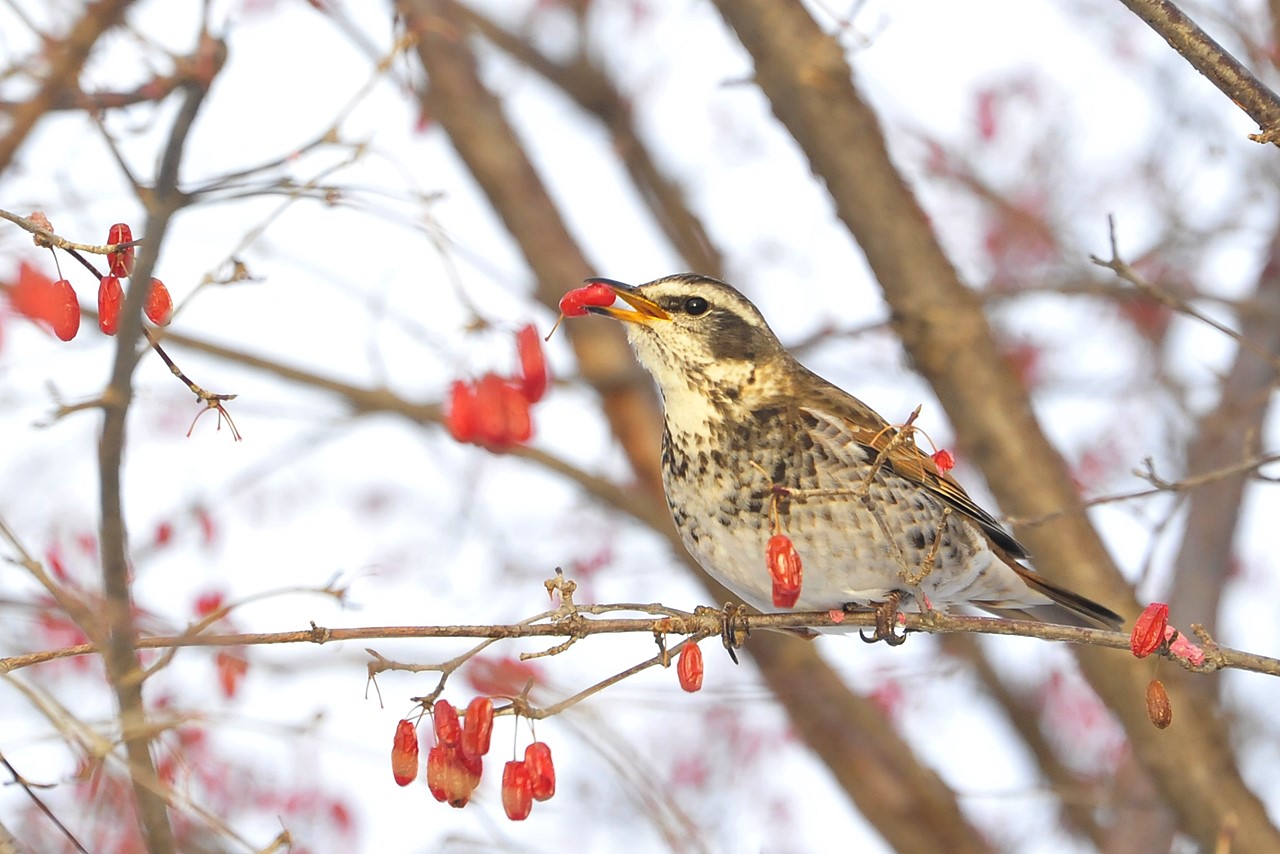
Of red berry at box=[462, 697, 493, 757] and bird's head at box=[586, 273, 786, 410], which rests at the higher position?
bird's head at box=[586, 273, 786, 410]

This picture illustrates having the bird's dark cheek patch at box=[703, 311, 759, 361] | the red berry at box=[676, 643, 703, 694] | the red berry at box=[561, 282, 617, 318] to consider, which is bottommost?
the red berry at box=[676, 643, 703, 694]

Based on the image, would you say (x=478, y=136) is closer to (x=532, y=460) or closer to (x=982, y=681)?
(x=532, y=460)

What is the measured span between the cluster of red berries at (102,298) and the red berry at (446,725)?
114cm

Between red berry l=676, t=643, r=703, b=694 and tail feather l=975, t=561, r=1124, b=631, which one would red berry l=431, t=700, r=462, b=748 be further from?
tail feather l=975, t=561, r=1124, b=631

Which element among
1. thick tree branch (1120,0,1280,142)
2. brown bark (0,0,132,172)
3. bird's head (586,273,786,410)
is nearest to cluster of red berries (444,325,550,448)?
bird's head (586,273,786,410)

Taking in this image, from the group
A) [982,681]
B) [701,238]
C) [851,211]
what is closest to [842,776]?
[982,681]

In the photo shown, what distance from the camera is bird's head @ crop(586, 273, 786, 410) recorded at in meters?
4.96

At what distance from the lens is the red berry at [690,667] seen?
362 cm

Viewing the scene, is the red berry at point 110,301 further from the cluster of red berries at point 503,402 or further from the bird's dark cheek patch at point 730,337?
the bird's dark cheek patch at point 730,337

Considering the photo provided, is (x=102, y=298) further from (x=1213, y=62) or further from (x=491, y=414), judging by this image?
(x=1213, y=62)

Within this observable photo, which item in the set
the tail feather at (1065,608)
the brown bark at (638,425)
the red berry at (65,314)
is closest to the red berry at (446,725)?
the red berry at (65,314)

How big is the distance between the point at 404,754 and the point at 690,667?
2.46ft

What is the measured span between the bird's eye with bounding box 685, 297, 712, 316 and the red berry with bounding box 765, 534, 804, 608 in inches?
64.8

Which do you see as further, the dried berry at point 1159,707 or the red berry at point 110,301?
the red berry at point 110,301
